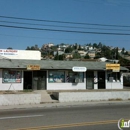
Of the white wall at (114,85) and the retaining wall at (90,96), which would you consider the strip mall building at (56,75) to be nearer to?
the white wall at (114,85)

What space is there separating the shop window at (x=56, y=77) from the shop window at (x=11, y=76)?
11.7ft

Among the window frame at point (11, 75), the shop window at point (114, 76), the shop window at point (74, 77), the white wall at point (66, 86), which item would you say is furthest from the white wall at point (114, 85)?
the window frame at point (11, 75)

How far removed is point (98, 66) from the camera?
115ft

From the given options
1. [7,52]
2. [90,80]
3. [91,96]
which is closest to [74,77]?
[90,80]

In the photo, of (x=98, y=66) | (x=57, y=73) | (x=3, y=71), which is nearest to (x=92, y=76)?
(x=98, y=66)

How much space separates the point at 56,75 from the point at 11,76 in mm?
5330

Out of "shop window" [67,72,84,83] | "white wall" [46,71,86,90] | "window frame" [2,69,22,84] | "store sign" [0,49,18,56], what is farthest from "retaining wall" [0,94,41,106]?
"store sign" [0,49,18,56]

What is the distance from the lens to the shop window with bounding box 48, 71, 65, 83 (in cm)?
3171

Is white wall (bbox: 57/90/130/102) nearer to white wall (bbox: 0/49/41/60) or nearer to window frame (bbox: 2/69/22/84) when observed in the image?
window frame (bbox: 2/69/22/84)

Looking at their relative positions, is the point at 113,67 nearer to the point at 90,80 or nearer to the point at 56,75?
the point at 90,80

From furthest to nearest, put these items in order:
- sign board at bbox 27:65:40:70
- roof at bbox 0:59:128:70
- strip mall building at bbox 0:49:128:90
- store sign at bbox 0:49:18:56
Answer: store sign at bbox 0:49:18:56, roof at bbox 0:59:128:70, strip mall building at bbox 0:49:128:90, sign board at bbox 27:65:40:70

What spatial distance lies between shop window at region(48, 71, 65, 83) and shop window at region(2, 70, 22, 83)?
3.57m

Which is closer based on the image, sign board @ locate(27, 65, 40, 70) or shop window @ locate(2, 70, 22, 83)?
sign board @ locate(27, 65, 40, 70)

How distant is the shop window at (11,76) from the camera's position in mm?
29552
